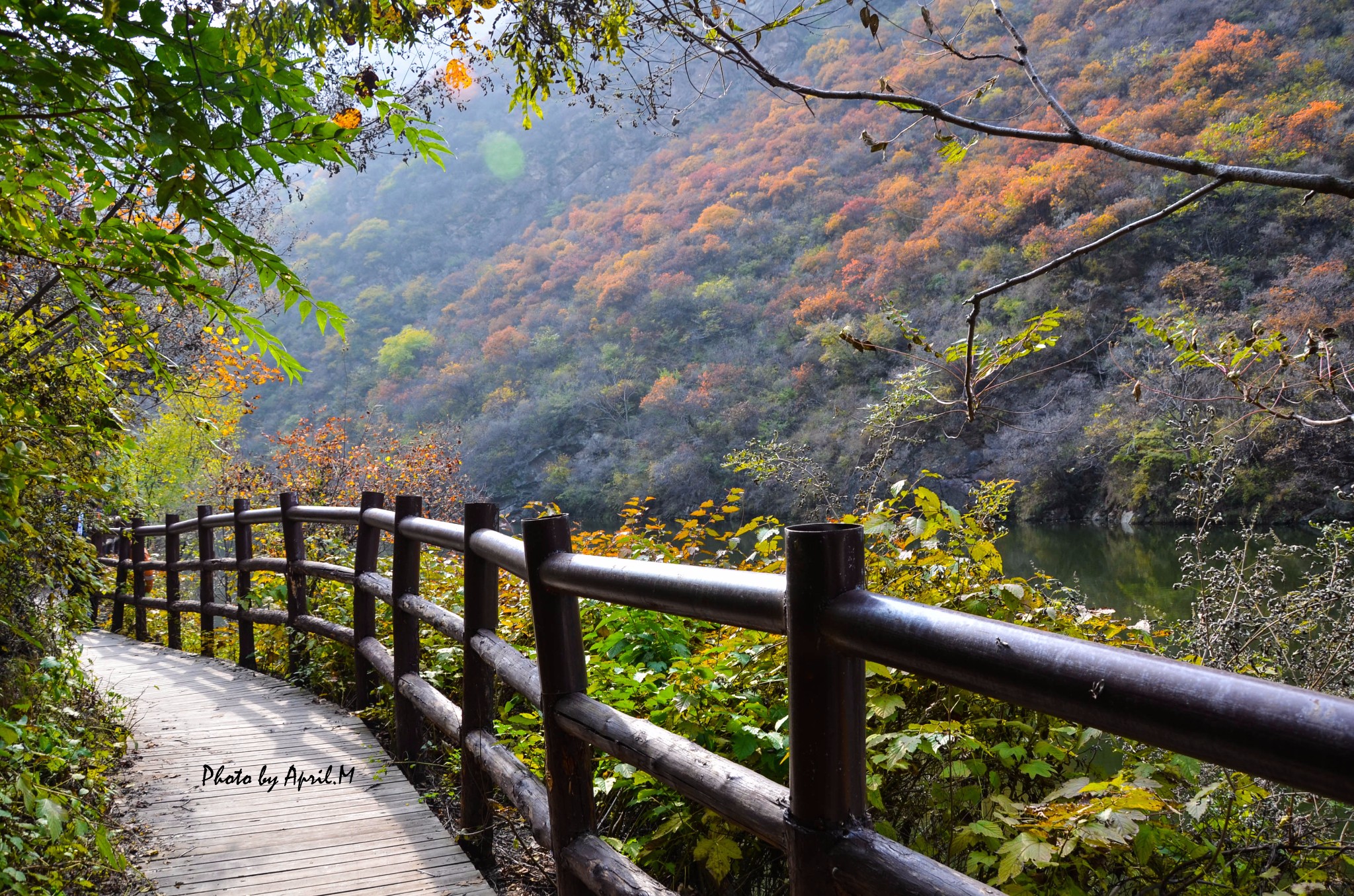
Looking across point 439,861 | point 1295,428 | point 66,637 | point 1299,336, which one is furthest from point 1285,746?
point 1299,336

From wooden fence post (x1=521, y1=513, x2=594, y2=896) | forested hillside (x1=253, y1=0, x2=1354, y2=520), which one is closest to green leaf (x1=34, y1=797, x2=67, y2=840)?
wooden fence post (x1=521, y1=513, x2=594, y2=896)

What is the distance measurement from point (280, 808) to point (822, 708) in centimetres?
263

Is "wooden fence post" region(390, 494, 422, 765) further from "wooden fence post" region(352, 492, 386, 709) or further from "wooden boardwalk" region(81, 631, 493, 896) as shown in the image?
"wooden fence post" region(352, 492, 386, 709)

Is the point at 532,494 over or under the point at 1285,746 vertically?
under

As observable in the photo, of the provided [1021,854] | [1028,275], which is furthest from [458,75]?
[1021,854]

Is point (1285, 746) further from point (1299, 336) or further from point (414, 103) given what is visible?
point (1299, 336)

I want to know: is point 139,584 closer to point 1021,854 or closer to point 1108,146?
point 1021,854

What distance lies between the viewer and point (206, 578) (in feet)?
22.2

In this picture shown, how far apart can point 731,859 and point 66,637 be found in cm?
306

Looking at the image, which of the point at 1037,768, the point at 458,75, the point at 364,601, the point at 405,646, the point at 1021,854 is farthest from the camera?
the point at 364,601

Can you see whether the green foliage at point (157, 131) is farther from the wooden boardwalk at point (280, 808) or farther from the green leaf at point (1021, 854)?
the green leaf at point (1021, 854)

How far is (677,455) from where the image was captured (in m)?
28.8

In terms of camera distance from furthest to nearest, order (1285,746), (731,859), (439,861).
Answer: (439,861)
(731,859)
(1285,746)

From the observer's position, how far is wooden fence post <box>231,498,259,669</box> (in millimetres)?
5656
